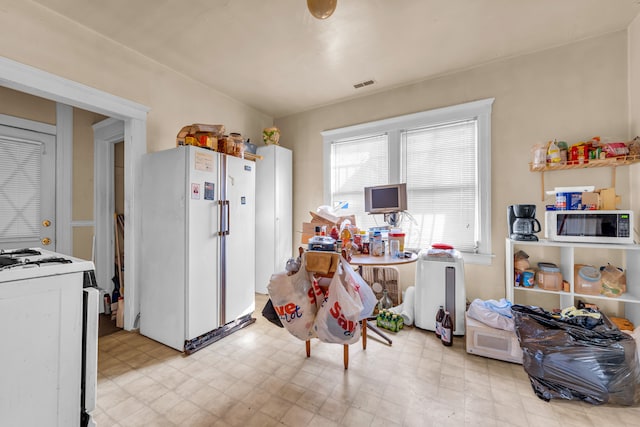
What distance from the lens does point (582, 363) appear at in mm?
1654

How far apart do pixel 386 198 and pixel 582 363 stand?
1.98 meters

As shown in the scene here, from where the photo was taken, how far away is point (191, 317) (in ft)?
7.64

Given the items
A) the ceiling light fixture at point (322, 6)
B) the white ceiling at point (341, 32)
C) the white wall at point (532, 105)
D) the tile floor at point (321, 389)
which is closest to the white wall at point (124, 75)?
the white ceiling at point (341, 32)

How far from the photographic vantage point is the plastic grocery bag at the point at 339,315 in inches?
66.0

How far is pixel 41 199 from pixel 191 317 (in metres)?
2.22

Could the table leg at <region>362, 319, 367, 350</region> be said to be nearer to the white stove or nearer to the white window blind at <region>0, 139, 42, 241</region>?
the white stove

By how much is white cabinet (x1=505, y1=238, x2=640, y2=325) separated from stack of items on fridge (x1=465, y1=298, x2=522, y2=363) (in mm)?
305

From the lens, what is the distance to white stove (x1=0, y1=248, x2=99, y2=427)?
0.99 metres

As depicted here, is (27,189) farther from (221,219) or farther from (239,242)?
(239,242)

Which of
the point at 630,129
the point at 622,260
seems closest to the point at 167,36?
the point at 630,129

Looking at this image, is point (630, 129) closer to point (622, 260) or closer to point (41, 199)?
point (622, 260)

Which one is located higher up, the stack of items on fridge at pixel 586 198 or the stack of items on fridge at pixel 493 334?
the stack of items on fridge at pixel 586 198

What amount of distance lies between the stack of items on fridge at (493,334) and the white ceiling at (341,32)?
2.51 m

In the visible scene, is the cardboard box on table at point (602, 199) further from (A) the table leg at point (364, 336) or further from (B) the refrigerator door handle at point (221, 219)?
(B) the refrigerator door handle at point (221, 219)
